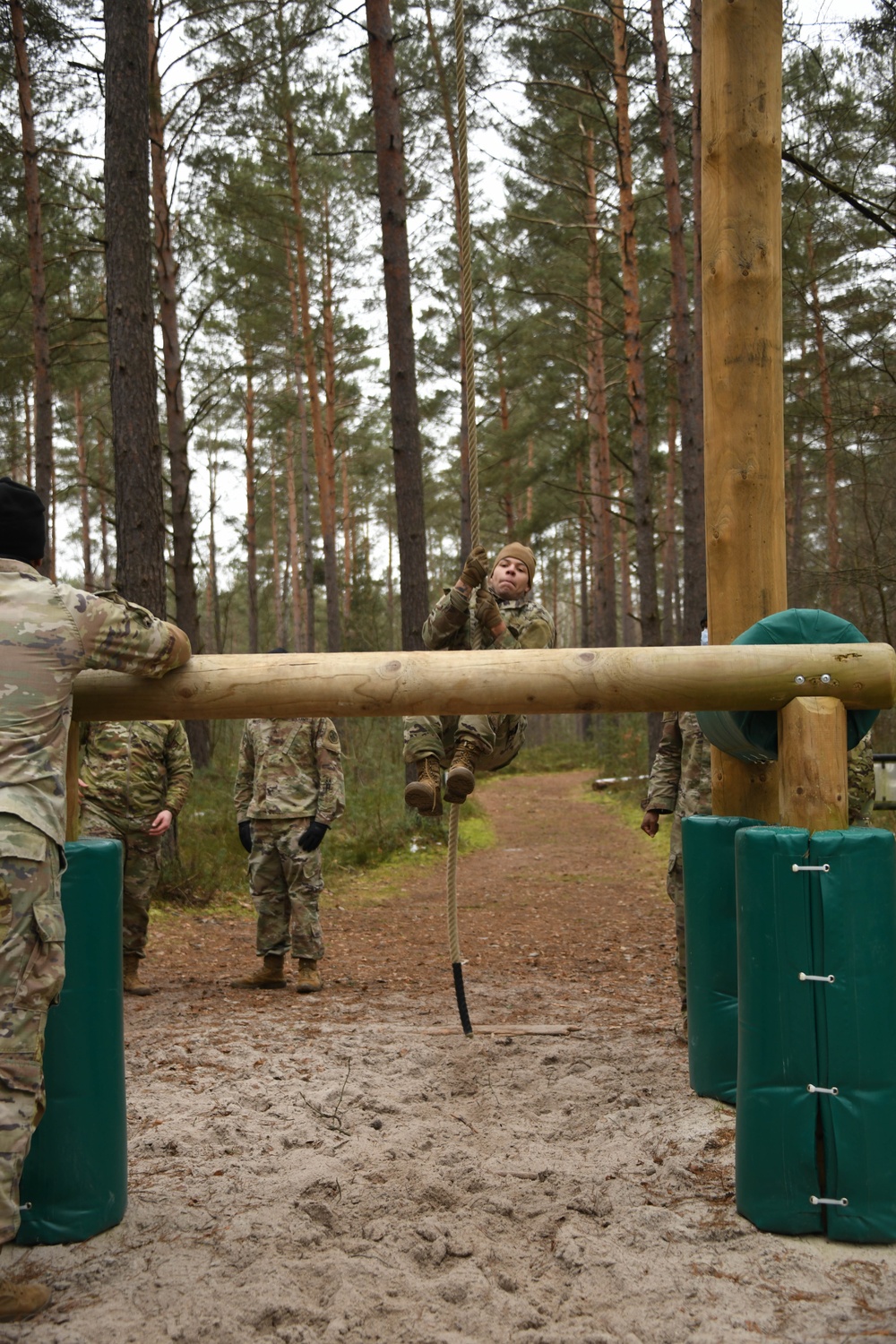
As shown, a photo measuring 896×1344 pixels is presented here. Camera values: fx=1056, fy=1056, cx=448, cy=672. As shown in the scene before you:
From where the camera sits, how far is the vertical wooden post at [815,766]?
329 cm

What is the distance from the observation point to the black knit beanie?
10.3 feet

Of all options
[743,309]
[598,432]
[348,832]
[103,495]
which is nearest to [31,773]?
[743,309]

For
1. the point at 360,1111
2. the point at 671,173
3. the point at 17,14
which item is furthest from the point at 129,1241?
the point at 17,14

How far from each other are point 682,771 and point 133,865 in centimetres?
347

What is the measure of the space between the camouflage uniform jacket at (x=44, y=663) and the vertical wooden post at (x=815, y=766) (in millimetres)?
2037

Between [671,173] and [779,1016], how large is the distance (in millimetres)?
13981

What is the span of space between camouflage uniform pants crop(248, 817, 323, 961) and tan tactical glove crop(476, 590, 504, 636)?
111 inches

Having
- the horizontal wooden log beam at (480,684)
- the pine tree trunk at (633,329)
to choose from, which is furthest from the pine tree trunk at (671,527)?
the horizontal wooden log beam at (480,684)

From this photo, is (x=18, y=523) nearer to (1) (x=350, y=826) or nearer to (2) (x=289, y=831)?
(2) (x=289, y=831)

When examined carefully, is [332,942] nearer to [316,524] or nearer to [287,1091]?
[287,1091]

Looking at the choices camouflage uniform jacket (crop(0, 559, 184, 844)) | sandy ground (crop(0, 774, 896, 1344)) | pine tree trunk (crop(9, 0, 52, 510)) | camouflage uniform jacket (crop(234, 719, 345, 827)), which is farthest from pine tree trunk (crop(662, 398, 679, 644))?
camouflage uniform jacket (crop(0, 559, 184, 844))

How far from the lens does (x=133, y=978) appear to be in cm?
679

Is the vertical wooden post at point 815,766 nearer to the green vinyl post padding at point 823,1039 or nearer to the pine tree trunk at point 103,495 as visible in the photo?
the green vinyl post padding at point 823,1039

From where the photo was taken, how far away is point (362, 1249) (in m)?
3.17
